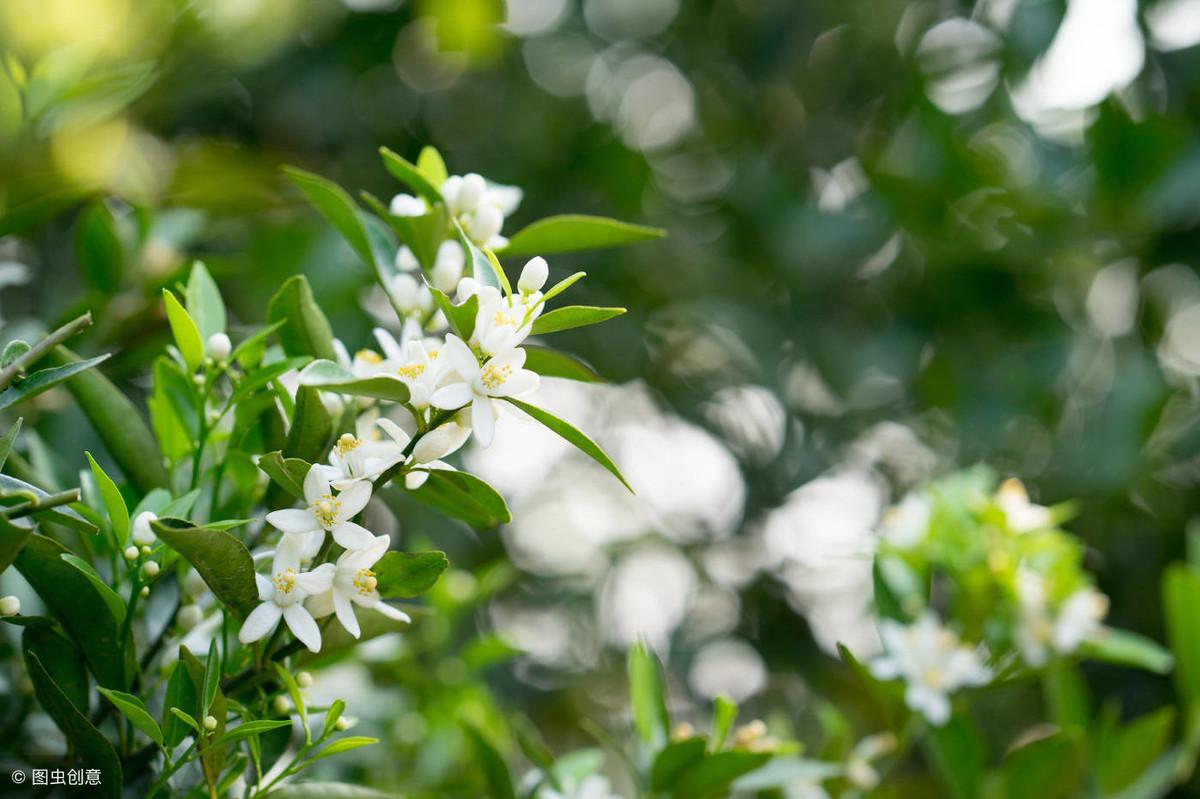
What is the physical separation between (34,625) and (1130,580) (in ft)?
6.84

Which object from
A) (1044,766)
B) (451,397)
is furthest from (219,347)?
(1044,766)

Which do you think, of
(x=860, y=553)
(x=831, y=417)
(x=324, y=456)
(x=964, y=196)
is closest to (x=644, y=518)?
(x=831, y=417)

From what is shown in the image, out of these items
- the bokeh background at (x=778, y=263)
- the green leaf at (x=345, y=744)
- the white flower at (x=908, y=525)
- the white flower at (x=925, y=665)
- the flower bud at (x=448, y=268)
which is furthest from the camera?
the bokeh background at (x=778, y=263)

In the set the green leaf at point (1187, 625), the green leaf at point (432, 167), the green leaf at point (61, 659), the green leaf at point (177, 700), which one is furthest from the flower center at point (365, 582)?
the green leaf at point (1187, 625)

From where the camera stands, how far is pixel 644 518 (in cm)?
243

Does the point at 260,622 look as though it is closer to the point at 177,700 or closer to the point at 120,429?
the point at 177,700

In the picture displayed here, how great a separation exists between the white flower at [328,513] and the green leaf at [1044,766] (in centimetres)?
76

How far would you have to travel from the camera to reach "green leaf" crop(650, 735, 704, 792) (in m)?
0.82

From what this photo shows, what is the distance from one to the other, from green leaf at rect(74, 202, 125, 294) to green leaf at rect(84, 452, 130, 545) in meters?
0.46

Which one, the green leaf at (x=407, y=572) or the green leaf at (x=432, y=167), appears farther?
the green leaf at (x=432, y=167)

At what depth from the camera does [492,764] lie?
0.88 m

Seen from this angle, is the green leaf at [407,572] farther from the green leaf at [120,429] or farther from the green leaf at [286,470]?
the green leaf at [120,429]

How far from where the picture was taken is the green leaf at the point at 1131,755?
112cm

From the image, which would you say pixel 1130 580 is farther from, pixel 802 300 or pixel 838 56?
pixel 838 56
